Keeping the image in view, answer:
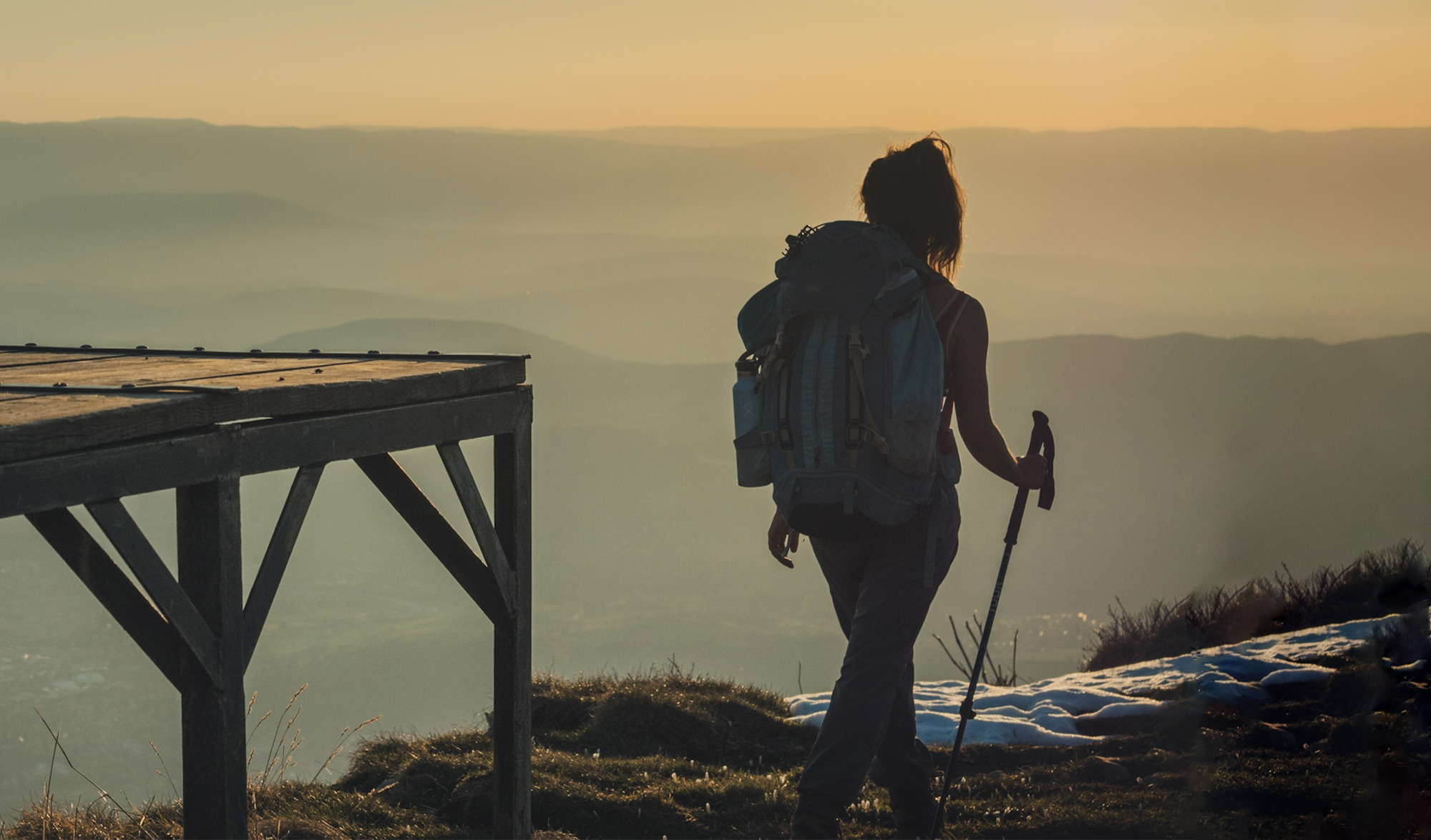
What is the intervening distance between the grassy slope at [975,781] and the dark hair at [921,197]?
342 centimetres

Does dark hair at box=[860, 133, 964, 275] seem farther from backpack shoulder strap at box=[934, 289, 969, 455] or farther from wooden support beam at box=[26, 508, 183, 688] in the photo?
wooden support beam at box=[26, 508, 183, 688]

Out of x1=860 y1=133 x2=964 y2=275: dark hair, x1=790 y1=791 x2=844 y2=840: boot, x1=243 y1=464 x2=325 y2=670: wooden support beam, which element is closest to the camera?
x1=243 y1=464 x2=325 y2=670: wooden support beam

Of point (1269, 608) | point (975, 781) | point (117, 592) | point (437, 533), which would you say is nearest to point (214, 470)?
point (117, 592)

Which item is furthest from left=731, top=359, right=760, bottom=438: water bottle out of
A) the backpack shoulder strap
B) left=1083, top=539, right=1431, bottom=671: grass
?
left=1083, top=539, right=1431, bottom=671: grass

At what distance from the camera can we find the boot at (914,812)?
15.8 ft

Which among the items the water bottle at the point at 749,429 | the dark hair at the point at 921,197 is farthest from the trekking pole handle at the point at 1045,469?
the water bottle at the point at 749,429

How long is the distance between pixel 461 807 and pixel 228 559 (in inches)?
146

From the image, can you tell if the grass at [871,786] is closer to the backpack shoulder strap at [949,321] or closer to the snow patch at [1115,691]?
the snow patch at [1115,691]

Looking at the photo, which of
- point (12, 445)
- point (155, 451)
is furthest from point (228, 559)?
point (12, 445)

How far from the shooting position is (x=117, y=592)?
12.3ft

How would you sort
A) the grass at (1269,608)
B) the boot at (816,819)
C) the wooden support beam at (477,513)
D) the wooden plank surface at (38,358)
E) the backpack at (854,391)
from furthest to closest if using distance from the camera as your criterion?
the grass at (1269,608) → the wooden plank surface at (38,358) → the wooden support beam at (477,513) → the boot at (816,819) → the backpack at (854,391)

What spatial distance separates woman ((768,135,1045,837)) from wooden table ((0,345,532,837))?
67.0 inches

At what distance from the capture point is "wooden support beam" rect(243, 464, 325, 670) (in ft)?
12.9

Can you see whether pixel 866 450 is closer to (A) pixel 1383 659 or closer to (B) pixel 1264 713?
(B) pixel 1264 713
